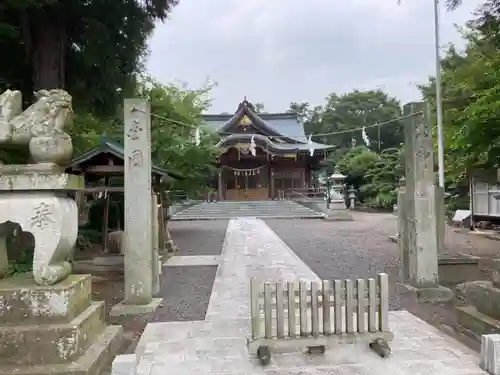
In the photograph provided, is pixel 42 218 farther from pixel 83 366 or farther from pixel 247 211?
pixel 247 211

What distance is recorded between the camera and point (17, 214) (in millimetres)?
3629

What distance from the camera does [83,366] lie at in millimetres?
3398

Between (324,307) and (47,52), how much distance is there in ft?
24.2

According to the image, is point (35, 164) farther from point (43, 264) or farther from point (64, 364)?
point (64, 364)

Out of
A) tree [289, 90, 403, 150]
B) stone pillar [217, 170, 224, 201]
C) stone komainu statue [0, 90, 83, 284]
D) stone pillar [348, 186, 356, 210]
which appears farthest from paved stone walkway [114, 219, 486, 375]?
tree [289, 90, 403, 150]

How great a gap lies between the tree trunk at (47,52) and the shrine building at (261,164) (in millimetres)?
24944

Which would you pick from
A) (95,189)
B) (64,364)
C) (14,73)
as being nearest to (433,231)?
(64,364)

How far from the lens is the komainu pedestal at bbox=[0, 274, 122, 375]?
3410 mm

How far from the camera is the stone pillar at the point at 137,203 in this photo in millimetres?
6168

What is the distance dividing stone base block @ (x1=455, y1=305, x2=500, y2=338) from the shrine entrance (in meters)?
30.2

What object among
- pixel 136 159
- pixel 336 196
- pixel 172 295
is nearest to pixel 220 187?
pixel 336 196

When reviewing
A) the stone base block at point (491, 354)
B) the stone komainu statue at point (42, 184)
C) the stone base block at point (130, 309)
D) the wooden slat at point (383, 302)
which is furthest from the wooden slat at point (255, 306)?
the stone base block at point (130, 309)

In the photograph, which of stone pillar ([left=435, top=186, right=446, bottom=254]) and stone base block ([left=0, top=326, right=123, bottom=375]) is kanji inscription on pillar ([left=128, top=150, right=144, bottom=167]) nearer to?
stone base block ([left=0, top=326, right=123, bottom=375])

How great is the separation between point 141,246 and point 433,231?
14.4ft
